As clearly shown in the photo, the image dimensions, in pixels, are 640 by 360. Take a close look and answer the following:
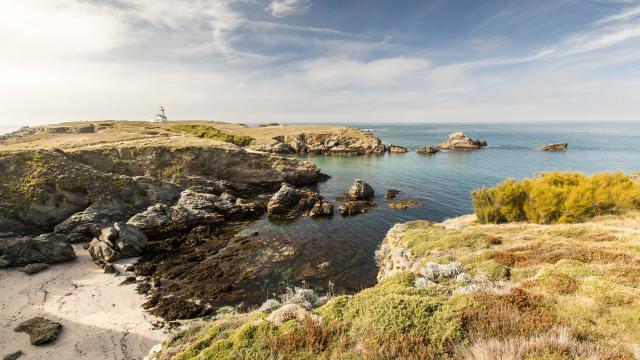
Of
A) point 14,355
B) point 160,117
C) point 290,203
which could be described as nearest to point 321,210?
point 290,203

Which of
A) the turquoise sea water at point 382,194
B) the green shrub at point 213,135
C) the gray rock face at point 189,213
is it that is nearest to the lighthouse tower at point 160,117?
the green shrub at point 213,135

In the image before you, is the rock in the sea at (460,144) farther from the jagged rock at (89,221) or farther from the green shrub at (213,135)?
the jagged rock at (89,221)

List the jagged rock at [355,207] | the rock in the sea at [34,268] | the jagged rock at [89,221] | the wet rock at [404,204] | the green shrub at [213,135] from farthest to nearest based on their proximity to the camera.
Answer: the green shrub at [213,135] < the wet rock at [404,204] < the jagged rock at [355,207] < the jagged rock at [89,221] < the rock in the sea at [34,268]

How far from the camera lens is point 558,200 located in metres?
24.6

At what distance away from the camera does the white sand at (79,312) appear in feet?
55.5

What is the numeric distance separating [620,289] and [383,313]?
8.12 m

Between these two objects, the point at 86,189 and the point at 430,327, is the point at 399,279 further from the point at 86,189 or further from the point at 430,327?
the point at 86,189

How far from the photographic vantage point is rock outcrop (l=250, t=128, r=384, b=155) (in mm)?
108750

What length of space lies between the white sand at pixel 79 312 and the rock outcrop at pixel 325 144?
3265 inches

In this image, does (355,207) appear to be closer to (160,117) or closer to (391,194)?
(391,194)

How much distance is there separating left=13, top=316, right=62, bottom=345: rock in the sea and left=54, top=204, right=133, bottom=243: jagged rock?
1520 cm

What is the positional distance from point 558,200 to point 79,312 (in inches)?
1490

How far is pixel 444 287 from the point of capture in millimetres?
11336

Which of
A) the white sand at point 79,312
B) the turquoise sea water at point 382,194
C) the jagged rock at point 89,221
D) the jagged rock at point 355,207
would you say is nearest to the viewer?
the white sand at point 79,312
